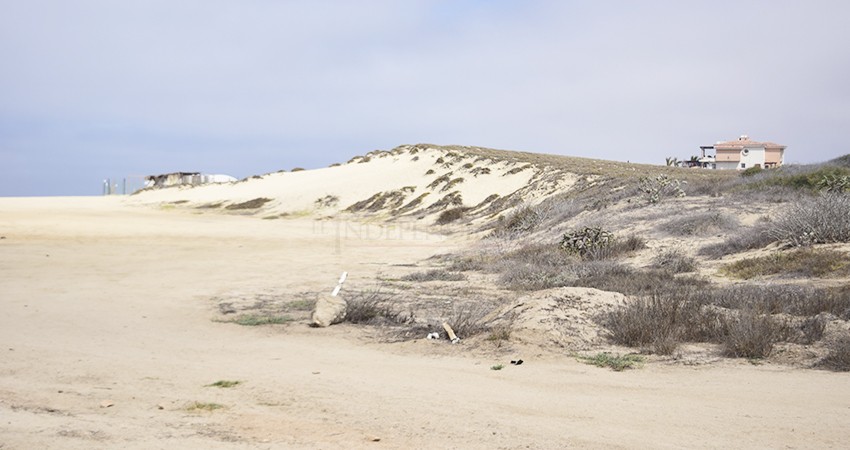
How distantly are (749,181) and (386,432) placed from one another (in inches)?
728

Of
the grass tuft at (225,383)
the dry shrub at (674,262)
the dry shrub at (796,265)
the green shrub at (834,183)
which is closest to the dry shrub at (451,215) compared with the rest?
the green shrub at (834,183)

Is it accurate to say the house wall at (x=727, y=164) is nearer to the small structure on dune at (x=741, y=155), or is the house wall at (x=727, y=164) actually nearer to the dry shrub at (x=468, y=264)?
the small structure on dune at (x=741, y=155)

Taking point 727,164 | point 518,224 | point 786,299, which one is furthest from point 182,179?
point 786,299

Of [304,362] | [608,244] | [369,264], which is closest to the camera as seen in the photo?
[304,362]

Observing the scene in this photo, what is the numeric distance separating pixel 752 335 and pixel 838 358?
809 millimetres

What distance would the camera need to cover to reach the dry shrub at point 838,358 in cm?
657

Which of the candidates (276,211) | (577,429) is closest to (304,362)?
(577,429)

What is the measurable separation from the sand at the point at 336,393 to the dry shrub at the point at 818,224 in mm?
6831

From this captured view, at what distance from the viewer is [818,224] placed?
1264 centimetres

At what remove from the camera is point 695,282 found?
1137 cm

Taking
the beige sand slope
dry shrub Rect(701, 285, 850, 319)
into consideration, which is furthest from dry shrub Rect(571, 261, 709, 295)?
the beige sand slope

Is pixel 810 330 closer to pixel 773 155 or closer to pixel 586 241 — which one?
pixel 586 241

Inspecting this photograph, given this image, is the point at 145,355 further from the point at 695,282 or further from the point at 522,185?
the point at 522,185

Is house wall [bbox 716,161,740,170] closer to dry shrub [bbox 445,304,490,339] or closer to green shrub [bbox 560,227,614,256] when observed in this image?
green shrub [bbox 560,227,614,256]
